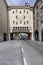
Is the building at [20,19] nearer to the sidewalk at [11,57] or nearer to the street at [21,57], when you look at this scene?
the street at [21,57]

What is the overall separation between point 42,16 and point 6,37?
25.1 m

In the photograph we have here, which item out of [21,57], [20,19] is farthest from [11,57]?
[20,19]

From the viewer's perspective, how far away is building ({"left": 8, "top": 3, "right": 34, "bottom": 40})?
86.3 m

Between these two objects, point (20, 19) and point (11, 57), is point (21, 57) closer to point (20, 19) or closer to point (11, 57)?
point (11, 57)

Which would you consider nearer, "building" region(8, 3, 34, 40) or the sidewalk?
the sidewalk

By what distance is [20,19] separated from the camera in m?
86.9

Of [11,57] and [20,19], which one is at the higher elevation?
[20,19]

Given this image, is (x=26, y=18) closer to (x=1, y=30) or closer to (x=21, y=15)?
(x=21, y=15)

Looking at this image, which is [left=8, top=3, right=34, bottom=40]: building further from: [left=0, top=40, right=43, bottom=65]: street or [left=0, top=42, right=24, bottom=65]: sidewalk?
[left=0, top=42, right=24, bottom=65]: sidewalk

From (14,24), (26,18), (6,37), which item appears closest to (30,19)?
(26,18)

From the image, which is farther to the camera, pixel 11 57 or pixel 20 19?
pixel 20 19

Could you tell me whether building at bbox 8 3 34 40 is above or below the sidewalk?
above

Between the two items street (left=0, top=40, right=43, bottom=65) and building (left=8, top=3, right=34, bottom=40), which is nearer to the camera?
street (left=0, top=40, right=43, bottom=65)

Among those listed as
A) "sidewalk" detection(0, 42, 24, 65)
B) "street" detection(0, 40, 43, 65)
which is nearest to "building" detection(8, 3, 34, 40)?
"street" detection(0, 40, 43, 65)
